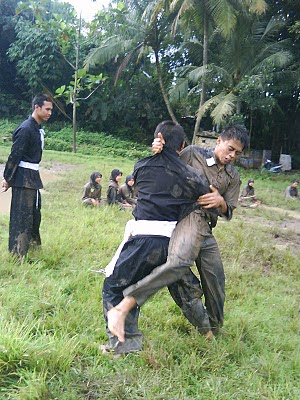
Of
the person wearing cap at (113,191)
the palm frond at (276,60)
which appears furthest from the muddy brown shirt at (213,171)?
the palm frond at (276,60)

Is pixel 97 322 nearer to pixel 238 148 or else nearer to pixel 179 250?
pixel 179 250

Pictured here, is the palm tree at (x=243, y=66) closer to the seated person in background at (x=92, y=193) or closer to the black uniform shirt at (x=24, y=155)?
the seated person in background at (x=92, y=193)

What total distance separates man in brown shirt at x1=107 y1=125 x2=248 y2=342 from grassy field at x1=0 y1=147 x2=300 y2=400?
23cm

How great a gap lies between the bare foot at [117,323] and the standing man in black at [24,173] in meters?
1.93

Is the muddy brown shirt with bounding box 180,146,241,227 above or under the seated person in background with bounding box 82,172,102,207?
above

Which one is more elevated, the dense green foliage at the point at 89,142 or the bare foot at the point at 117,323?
the dense green foliage at the point at 89,142

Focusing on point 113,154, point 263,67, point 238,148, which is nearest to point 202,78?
point 263,67

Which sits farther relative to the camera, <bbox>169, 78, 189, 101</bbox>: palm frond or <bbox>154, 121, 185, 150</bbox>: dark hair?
<bbox>169, 78, 189, 101</bbox>: palm frond

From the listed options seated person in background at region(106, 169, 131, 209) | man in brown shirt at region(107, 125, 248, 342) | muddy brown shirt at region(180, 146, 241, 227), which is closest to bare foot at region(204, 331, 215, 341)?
man in brown shirt at region(107, 125, 248, 342)

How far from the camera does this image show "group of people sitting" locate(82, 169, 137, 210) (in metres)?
7.52

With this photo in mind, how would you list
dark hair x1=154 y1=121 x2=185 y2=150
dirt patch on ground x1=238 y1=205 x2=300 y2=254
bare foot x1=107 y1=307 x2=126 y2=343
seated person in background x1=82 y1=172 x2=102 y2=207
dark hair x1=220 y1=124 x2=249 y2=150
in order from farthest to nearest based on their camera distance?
seated person in background x1=82 y1=172 x2=102 y2=207 → dirt patch on ground x1=238 y1=205 x2=300 y2=254 → dark hair x1=220 y1=124 x2=249 y2=150 → dark hair x1=154 y1=121 x2=185 y2=150 → bare foot x1=107 y1=307 x2=126 y2=343

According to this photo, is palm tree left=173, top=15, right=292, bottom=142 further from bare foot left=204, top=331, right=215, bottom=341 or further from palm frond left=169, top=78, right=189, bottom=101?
bare foot left=204, top=331, right=215, bottom=341

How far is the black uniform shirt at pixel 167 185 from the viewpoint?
2.55 metres

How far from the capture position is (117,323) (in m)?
2.47
